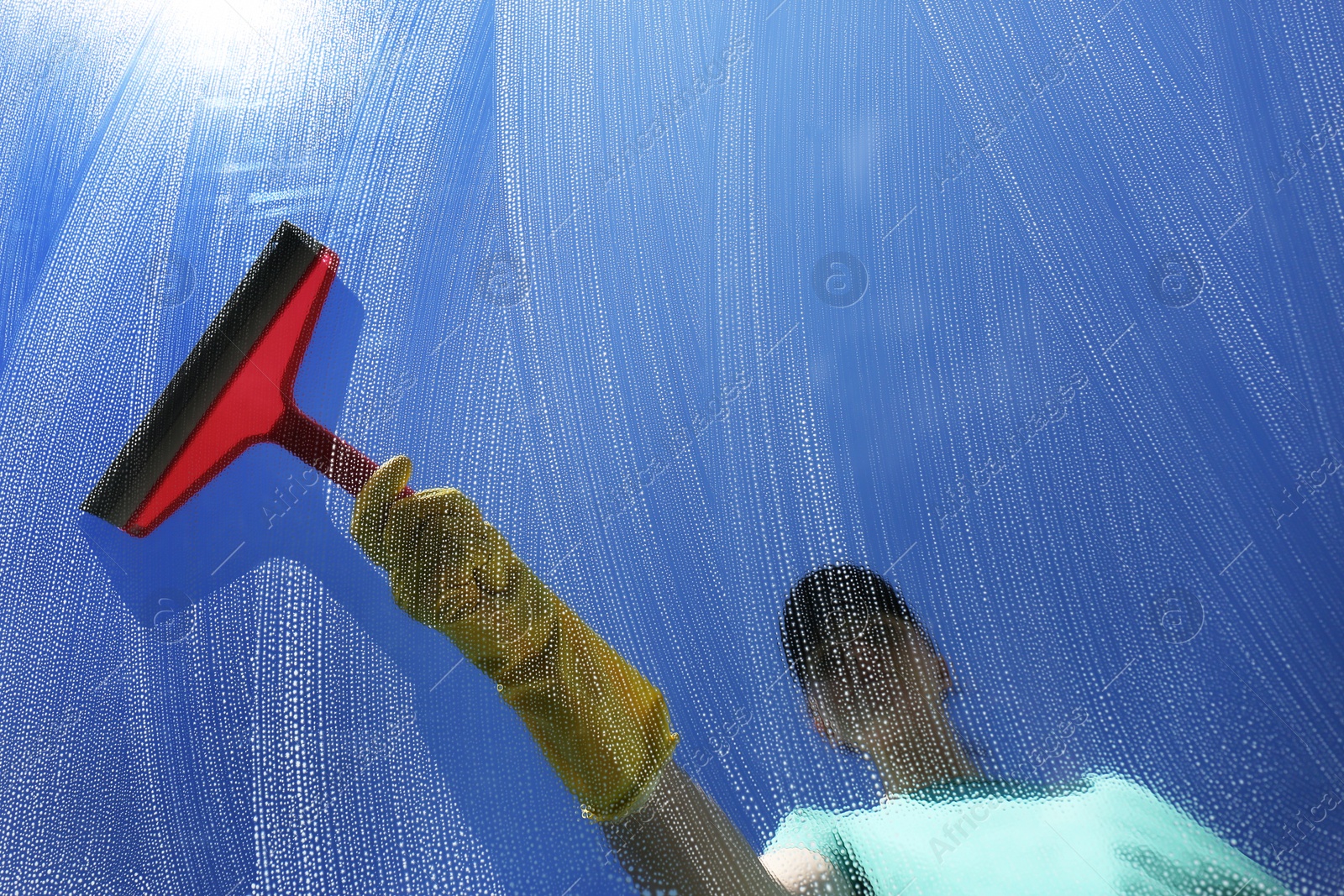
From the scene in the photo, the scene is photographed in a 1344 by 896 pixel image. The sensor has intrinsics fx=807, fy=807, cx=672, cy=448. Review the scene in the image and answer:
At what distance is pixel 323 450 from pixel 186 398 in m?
0.16

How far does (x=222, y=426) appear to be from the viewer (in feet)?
2.68

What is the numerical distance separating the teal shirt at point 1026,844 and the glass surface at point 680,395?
0.02 metres

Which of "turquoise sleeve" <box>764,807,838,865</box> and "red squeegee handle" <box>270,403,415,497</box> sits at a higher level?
"red squeegee handle" <box>270,403,415,497</box>

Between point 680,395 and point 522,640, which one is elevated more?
point 680,395

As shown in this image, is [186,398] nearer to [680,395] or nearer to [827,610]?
[680,395]

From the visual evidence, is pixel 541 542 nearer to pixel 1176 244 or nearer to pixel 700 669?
pixel 700 669

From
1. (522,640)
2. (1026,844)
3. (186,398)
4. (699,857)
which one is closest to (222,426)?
(186,398)

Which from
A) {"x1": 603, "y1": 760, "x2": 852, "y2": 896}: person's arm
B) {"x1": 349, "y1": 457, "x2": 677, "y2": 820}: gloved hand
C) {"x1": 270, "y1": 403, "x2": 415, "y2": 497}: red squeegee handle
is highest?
{"x1": 270, "y1": 403, "x2": 415, "y2": 497}: red squeegee handle

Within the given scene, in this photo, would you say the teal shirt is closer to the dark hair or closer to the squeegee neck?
the dark hair

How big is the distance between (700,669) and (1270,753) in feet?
1.67

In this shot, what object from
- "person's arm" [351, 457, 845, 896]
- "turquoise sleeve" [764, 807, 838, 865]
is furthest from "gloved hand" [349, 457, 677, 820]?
"turquoise sleeve" [764, 807, 838, 865]

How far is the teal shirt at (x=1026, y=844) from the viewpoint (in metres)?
0.69

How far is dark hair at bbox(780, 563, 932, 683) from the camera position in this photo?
76cm

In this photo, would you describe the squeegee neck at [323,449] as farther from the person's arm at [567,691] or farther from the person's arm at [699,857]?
the person's arm at [699,857]
